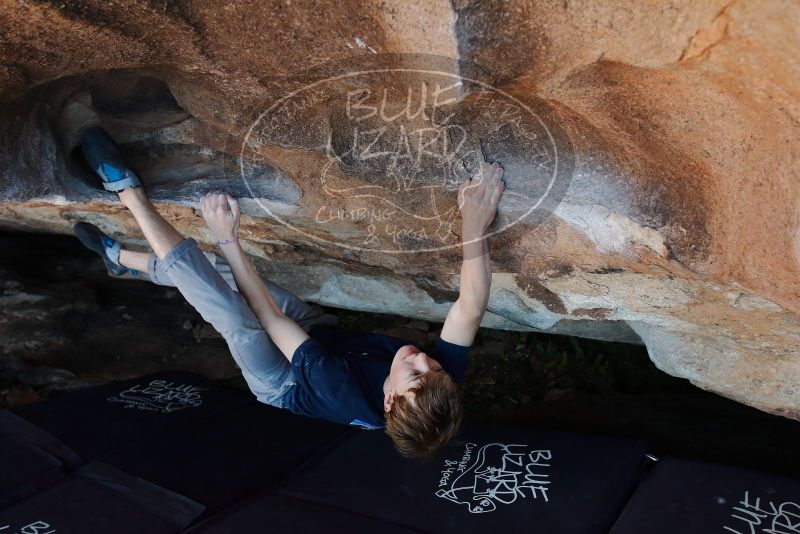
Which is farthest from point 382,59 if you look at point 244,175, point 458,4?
point 244,175

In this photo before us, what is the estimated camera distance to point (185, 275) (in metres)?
1.86

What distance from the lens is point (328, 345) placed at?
2074 millimetres

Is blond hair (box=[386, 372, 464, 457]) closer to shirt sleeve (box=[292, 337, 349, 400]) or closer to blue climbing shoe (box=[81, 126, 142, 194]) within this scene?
shirt sleeve (box=[292, 337, 349, 400])

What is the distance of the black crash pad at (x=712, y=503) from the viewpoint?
1.82 metres

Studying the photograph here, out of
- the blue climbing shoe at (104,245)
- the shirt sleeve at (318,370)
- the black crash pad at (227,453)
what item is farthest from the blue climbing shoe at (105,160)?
the black crash pad at (227,453)

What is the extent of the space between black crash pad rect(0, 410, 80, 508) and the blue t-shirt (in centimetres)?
A: 104

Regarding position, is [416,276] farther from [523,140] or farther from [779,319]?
[779,319]

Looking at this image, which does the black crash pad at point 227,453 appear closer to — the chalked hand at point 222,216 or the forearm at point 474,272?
the chalked hand at point 222,216

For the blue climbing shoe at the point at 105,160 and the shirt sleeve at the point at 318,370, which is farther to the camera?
the blue climbing shoe at the point at 105,160

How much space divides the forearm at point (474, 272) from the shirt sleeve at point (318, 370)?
40 centimetres

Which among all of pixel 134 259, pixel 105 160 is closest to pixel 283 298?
pixel 134 259

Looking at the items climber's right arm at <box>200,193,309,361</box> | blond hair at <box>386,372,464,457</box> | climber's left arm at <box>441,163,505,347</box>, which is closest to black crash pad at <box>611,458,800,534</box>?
blond hair at <box>386,372,464,457</box>

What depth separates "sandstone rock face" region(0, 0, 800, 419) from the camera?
120cm

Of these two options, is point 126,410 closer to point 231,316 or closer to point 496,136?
point 231,316
